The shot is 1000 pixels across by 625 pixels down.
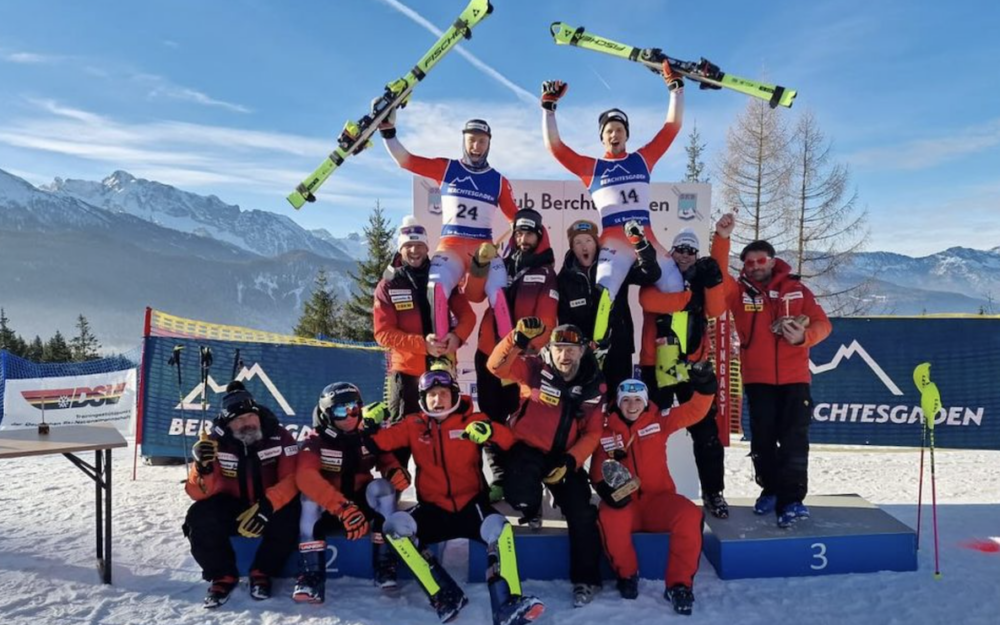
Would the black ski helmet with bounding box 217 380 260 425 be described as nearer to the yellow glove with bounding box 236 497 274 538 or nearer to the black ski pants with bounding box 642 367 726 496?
the yellow glove with bounding box 236 497 274 538

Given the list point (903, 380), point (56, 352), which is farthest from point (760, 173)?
point (56, 352)

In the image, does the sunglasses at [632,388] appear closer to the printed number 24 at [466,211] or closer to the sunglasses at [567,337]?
the sunglasses at [567,337]

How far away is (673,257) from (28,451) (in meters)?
4.63

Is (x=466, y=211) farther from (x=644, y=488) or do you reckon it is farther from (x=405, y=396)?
(x=644, y=488)

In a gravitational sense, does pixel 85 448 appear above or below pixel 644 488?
above

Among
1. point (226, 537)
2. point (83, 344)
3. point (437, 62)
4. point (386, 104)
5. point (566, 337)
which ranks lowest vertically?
point (83, 344)

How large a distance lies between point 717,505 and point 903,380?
5436 millimetres

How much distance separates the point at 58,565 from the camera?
4387mm

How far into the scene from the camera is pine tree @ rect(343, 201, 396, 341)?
24672 millimetres

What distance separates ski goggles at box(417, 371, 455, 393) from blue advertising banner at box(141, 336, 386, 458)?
4.61m

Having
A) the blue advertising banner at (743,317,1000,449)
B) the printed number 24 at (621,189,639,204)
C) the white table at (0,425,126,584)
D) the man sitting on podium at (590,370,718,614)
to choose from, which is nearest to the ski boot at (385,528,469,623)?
the man sitting on podium at (590,370,718,614)

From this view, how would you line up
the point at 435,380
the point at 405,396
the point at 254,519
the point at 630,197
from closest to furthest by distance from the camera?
the point at 254,519
the point at 435,380
the point at 405,396
the point at 630,197

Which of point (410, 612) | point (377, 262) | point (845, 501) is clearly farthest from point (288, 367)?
point (377, 262)

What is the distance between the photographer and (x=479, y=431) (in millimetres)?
3873
